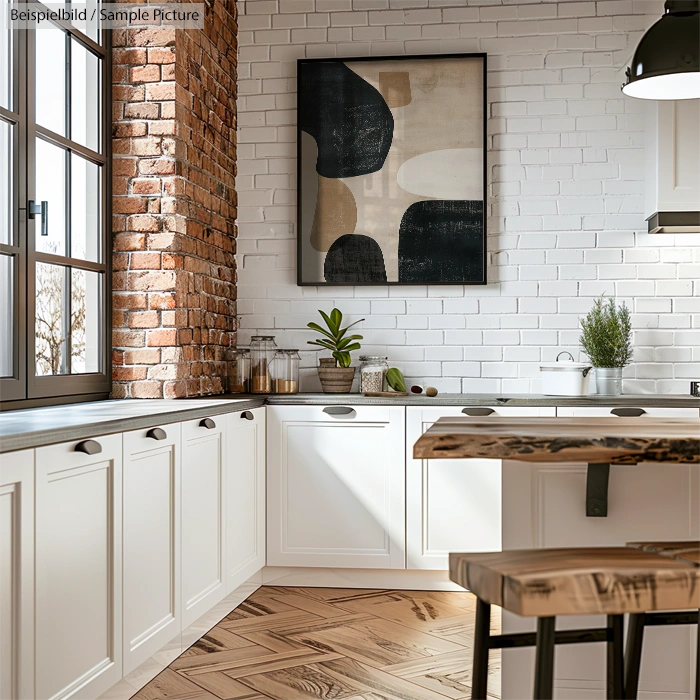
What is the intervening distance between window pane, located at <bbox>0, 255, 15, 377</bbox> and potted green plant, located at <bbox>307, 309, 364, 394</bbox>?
1.61m

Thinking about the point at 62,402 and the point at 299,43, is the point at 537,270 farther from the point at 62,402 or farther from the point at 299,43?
the point at 62,402

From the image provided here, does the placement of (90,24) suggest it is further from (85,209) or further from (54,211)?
(54,211)

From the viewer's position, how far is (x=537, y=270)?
4.34m

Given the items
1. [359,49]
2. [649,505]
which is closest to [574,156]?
[359,49]

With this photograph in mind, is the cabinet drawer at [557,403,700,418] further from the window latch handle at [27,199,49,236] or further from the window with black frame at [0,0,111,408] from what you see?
the window latch handle at [27,199,49,236]

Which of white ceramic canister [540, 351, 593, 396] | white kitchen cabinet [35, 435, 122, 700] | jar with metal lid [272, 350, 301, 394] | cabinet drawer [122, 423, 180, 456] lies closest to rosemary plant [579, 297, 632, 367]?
white ceramic canister [540, 351, 593, 396]

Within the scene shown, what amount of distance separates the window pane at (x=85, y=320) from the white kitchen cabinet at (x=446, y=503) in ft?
4.49

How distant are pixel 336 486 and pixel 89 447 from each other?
6.08 ft

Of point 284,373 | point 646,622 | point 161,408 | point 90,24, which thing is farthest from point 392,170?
point 646,622

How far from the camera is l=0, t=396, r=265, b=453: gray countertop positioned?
1958 mm

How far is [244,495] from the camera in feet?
11.9

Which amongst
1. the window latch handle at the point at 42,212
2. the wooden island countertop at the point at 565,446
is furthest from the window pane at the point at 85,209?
the wooden island countertop at the point at 565,446

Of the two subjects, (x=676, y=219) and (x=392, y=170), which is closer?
(x=676, y=219)

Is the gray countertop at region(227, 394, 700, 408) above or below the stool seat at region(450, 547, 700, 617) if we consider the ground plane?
above
